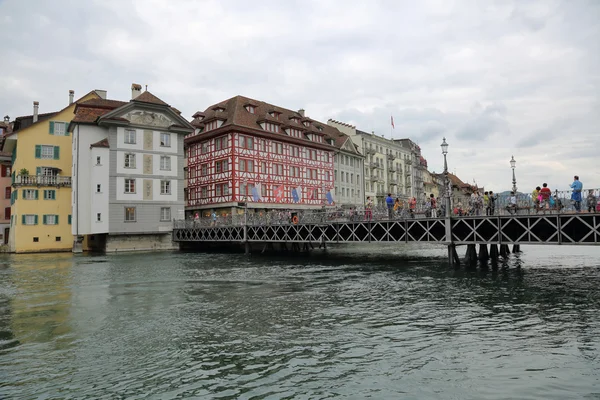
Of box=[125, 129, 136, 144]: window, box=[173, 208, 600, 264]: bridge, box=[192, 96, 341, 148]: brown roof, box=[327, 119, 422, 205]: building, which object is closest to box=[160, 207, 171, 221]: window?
box=[173, 208, 600, 264]: bridge

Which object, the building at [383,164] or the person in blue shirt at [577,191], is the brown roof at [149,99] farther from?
the person in blue shirt at [577,191]

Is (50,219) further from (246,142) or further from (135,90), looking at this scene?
(246,142)

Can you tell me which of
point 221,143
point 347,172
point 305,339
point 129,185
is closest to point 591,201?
point 305,339

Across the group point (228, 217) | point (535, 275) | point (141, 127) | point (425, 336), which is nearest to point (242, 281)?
point (425, 336)

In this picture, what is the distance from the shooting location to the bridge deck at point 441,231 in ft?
74.1

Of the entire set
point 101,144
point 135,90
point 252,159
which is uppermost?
point 135,90

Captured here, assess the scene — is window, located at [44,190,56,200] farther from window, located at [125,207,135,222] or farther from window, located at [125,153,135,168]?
window, located at [125,153,135,168]

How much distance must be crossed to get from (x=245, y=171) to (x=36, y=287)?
35.5 metres

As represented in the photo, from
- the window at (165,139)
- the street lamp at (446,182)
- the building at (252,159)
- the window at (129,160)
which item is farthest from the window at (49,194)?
the street lamp at (446,182)

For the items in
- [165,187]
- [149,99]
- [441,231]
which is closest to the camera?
[441,231]

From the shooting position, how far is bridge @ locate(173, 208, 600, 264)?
22922 millimetres

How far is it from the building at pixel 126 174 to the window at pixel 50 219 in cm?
275

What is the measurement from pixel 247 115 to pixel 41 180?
24.1m

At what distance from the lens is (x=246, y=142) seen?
56656 millimetres
